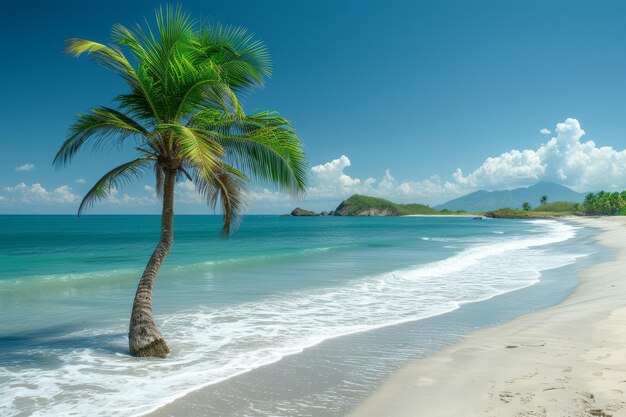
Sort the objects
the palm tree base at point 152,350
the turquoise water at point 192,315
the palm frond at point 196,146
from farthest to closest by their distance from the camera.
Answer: the palm tree base at point 152,350
the palm frond at point 196,146
the turquoise water at point 192,315

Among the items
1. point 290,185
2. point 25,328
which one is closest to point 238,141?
point 290,185

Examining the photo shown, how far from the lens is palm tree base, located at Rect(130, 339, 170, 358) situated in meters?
8.24

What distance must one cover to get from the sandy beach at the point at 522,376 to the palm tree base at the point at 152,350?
4.41 metres

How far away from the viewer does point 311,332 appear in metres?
10.1


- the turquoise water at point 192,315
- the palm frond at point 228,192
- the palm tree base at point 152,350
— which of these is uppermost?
the palm frond at point 228,192

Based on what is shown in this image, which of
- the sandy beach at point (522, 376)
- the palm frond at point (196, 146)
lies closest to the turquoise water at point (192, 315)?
the sandy beach at point (522, 376)

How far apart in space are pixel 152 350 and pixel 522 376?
6.49 meters

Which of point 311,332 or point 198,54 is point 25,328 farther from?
point 198,54

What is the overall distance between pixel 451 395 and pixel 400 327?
468 centimetres

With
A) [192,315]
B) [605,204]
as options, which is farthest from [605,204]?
[192,315]

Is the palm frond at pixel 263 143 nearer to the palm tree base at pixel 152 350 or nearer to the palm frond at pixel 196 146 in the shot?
the palm frond at pixel 196 146

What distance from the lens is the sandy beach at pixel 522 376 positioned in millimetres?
5129

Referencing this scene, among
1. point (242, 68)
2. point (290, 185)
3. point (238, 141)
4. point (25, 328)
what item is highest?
point (242, 68)

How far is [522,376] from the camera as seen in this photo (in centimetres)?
619
